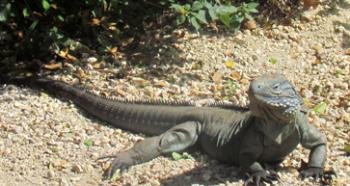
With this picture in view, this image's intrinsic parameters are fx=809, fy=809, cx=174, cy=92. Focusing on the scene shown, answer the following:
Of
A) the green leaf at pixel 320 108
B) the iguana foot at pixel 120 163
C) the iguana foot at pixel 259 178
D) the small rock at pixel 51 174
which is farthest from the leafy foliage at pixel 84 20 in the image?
the iguana foot at pixel 259 178

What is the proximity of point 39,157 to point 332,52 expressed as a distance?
11.5ft

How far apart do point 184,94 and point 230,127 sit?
127 centimetres

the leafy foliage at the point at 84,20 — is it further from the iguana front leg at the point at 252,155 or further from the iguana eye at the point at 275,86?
the iguana eye at the point at 275,86

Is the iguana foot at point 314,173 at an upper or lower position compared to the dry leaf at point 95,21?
lower

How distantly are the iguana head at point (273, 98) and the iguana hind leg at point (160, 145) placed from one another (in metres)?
0.95

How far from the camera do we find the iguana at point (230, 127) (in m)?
5.92

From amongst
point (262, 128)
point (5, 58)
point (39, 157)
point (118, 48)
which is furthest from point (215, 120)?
point (5, 58)

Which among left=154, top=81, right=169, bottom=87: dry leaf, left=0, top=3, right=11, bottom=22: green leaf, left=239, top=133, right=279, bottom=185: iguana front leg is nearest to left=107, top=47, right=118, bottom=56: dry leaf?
left=154, top=81, right=169, bottom=87: dry leaf

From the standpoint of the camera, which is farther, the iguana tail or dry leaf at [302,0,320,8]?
dry leaf at [302,0,320,8]

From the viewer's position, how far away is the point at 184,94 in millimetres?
7793

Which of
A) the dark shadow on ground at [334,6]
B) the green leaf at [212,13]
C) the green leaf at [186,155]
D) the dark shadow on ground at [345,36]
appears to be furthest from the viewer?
the dark shadow on ground at [334,6]

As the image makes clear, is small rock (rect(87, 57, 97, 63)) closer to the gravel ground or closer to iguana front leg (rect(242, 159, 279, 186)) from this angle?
the gravel ground

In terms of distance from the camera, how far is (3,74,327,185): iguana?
5.92 meters

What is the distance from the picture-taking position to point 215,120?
22.2ft
